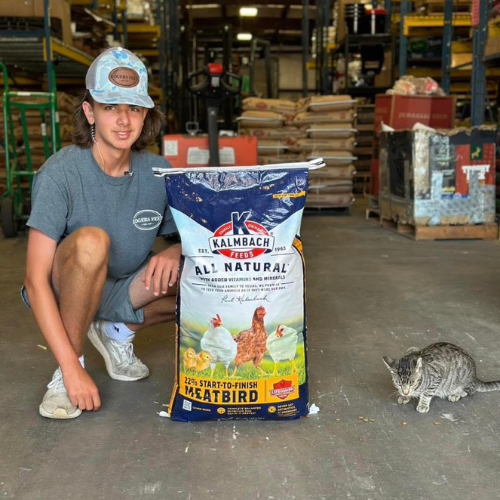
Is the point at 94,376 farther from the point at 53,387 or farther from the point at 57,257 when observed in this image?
the point at 57,257

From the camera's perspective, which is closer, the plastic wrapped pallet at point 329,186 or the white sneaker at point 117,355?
the white sneaker at point 117,355

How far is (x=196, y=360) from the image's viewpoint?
211 centimetres

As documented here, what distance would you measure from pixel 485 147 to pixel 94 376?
13.9 ft

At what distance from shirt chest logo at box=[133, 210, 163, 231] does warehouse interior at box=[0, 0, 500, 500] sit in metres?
0.30

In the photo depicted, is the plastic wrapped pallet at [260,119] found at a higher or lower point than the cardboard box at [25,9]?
lower

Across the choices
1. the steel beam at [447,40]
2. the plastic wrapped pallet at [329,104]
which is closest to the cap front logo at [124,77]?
the plastic wrapped pallet at [329,104]

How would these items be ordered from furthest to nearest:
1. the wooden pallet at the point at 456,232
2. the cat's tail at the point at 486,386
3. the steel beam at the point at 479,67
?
the steel beam at the point at 479,67 → the wooden pallet at the point at 456,232 → the cat's tail at the point at 486,386

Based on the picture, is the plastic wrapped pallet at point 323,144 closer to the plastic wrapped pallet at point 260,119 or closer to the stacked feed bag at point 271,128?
the stacked feed bag at point 271,128

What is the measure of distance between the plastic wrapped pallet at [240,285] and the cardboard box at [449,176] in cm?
375

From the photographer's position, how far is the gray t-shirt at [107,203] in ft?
7.17

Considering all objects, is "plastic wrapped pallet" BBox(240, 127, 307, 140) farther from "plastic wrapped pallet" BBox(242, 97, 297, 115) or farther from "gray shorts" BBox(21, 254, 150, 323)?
"gray shorts" BBox(21, 254, 150, 323)

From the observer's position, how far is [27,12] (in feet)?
19.5

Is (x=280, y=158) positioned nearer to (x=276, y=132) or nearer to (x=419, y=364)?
(x=276, y=132)

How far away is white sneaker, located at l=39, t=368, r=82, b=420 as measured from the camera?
Answer: 2.21 metres
